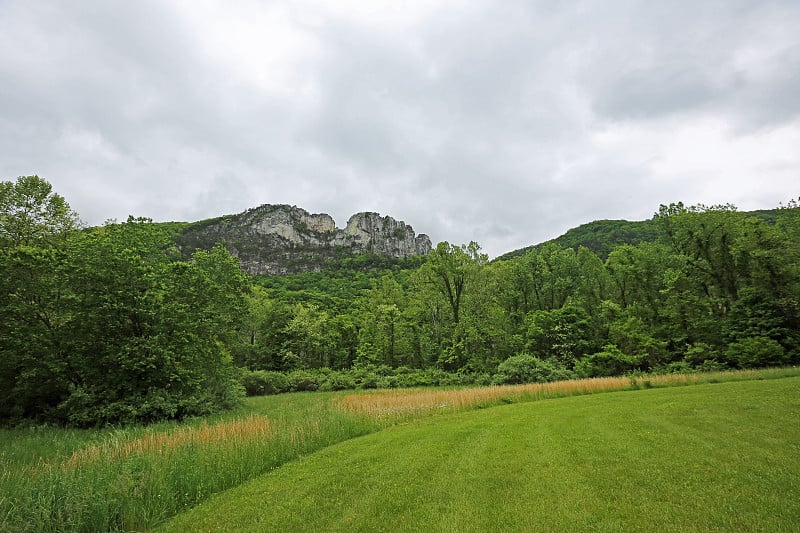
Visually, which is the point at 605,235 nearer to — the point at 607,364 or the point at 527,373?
the point at 607,364

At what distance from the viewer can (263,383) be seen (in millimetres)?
35312

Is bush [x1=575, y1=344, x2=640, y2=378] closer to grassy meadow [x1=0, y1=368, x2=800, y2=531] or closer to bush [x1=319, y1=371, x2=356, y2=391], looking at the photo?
grassy meadow [x1=0, y1=368, x2=800, y2=531]

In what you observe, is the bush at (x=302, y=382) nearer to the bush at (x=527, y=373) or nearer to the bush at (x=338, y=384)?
the bush at (x=338, y=384)

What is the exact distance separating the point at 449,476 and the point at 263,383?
32.4 m

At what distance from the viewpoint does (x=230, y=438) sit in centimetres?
1015

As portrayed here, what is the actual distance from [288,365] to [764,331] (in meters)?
43.7

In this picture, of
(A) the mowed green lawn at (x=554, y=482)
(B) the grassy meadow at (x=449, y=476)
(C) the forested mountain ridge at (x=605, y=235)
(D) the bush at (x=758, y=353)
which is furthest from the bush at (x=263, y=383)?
(D) the bush at (x=758, y=353)

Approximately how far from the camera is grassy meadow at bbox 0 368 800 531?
5078 mm

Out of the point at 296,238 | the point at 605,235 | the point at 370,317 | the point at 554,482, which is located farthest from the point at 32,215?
the point at 296,238

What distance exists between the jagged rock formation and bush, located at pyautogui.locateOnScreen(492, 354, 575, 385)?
7886cm

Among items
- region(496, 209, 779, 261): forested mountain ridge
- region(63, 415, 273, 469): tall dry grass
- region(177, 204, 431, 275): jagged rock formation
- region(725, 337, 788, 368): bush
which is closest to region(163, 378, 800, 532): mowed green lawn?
region(63, 415, 273, 469): tall dry grass

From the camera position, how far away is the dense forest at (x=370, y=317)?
639 inches

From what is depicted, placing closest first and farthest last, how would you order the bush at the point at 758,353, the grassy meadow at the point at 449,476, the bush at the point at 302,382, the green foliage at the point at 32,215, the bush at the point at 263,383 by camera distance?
the grassy meadow at the point at 449,476 → the green foliage at the point at 32,215 → the bush at the point at 758,353 → the bush at the point at 263,383 → the bush at the point at 302,382

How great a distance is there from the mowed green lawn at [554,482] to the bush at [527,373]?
55.4 ft
